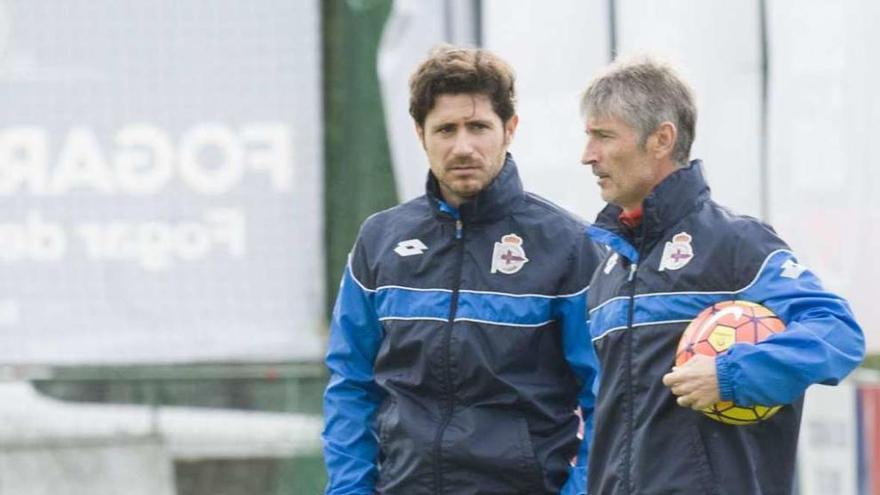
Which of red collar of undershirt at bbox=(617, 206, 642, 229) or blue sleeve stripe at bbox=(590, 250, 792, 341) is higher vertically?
red collar of undershirt at bbox=(617, 206, 642, 229)

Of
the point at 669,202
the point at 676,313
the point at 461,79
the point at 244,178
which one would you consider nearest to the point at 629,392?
the point at 676,313

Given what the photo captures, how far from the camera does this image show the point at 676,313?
159 inches

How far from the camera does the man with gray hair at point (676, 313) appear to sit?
381cm

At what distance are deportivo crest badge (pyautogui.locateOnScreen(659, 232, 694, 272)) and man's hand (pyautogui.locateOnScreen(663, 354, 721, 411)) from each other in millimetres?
294

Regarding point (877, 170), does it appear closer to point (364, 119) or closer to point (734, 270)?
point (364, 119)

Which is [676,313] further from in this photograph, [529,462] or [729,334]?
[529,462]

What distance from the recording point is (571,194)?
24.7 feet

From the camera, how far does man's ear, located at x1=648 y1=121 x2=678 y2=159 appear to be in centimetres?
416

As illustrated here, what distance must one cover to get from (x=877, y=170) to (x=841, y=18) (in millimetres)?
604

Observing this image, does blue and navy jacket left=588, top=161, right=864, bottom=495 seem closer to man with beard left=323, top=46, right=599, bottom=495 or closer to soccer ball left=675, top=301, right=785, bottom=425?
soccer ball left=675, top=301, right=785, bottom=425

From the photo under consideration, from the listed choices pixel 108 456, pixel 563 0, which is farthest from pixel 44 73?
pixel 563 0

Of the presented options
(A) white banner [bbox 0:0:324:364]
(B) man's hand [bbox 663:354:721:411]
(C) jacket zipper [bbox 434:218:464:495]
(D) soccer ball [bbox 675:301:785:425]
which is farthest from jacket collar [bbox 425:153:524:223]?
(A) white banner [bbox 0:0:324:364]

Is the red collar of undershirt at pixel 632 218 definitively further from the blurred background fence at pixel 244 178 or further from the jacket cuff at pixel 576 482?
the blurred background fence at pixel 244 178

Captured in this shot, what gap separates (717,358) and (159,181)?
407 centimetres
